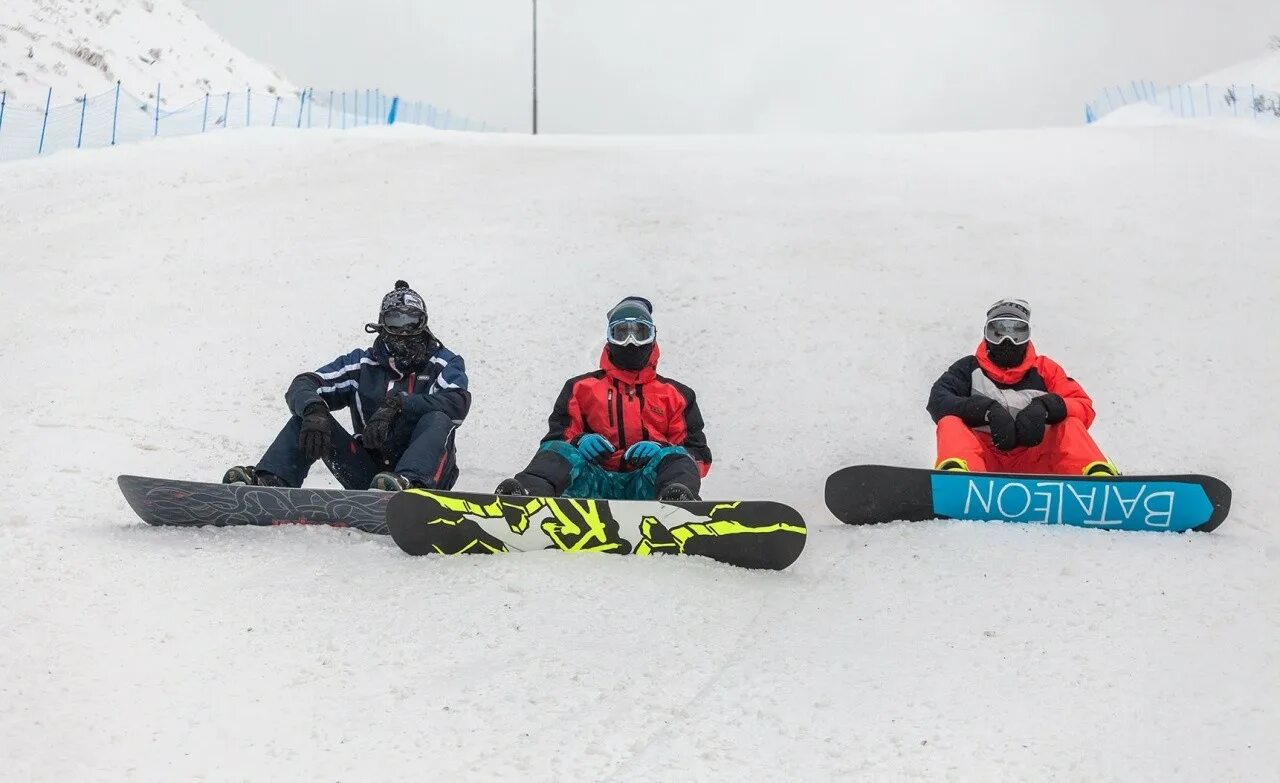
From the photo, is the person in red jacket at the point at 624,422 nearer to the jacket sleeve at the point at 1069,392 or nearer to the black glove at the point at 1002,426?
the black glove at the point at 1002,426

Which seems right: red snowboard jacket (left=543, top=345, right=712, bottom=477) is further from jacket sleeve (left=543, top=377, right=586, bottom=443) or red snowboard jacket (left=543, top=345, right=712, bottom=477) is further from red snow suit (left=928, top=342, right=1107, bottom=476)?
red snow suit (left=928, top=342, right=1107, bottom=476)

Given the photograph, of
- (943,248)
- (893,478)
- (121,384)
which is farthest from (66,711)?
(943,248)

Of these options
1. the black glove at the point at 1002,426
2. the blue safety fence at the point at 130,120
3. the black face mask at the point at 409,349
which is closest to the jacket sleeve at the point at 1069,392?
the black glove at the point at 1002,426

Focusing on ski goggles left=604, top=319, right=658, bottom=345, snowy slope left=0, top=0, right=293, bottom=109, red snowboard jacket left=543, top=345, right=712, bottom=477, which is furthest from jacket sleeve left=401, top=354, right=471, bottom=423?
snowy slope left=0, top=0, right=293, bottom=109

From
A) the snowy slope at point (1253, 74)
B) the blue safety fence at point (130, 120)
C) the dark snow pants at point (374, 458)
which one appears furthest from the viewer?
the snowy slope at point (1253, 74)

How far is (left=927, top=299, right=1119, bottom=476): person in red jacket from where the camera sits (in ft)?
19.3

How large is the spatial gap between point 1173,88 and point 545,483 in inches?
1040

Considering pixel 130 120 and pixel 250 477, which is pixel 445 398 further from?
pixel 130 120

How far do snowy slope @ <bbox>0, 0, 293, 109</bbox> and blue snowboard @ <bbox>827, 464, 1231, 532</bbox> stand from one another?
996 inches

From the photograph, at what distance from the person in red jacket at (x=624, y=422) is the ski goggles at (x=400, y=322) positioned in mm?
862

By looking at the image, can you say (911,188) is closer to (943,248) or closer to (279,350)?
(943,248)

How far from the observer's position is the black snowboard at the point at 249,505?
16.9 feet

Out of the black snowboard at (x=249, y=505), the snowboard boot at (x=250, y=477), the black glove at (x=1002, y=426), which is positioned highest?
the black glove at (x=1002, y=426)

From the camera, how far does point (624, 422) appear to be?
5887 mm
